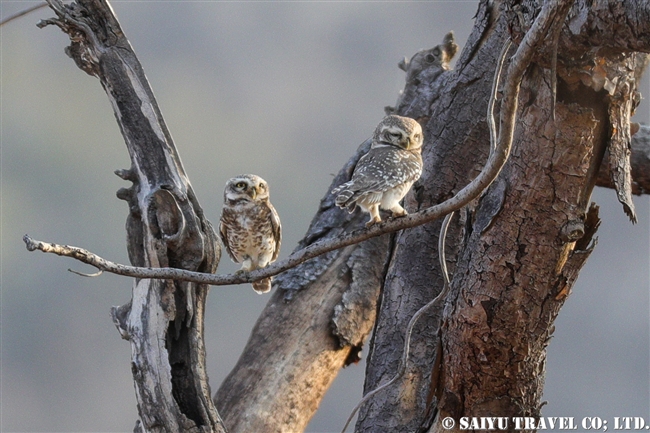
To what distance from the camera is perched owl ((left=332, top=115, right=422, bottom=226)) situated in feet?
8.83

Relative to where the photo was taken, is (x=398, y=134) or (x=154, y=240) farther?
(x=154, y=240)

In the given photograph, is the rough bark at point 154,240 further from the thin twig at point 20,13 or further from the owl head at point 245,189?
the owl head at point 245,189

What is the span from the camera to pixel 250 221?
3.68 metres

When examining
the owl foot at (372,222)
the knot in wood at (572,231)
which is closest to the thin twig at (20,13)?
the owl foot at (372,222)

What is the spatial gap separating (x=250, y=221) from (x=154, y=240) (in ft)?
1.85

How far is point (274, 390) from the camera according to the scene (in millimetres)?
4109

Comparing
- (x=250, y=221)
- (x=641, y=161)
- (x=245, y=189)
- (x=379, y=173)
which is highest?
(x=641, y=161)

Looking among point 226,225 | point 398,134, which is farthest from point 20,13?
point 398,134

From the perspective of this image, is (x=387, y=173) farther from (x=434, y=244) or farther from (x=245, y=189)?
(x=434, y=244)

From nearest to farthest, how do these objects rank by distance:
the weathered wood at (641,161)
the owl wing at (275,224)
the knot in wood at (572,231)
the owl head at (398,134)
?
1. the knot in wood at (572,231)
2. the owl head at (398,134)
3. the owl wing at (275,224)
4. the weathered wood at (641,161)

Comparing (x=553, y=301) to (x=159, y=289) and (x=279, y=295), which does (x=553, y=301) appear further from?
(x=279, y=295)

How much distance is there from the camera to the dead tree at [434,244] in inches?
99.4

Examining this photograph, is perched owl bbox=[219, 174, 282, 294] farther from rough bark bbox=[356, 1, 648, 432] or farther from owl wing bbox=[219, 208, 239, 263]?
rough bark bbox=[356, 1, 648, 432]

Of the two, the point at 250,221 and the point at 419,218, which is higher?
the point at 250,221
